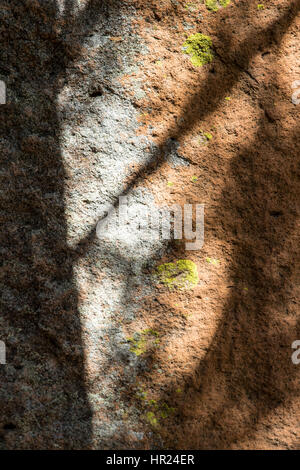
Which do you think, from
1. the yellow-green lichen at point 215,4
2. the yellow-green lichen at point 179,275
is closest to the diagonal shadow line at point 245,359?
the yellow-green lichen at point 179,275

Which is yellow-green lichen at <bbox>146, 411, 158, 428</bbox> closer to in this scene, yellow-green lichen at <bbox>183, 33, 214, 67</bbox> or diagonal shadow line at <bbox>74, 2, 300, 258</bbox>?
diagonal shadow line at <bbox>74, 2, 300, 258</bbox>

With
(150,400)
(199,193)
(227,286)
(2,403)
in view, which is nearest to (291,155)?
(199,193)

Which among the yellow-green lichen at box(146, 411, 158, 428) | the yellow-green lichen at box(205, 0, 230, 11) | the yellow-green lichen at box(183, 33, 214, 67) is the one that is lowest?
the yellow-green lichen at box(146, 411, 158, 428)

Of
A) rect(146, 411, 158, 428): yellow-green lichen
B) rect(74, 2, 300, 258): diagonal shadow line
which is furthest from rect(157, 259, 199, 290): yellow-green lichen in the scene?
rect(146, 411, 158, 428): yellow-green lichen

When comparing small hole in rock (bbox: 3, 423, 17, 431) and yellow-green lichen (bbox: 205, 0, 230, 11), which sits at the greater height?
yellow-green lichen (bbox: 205, 0, 230, 11)

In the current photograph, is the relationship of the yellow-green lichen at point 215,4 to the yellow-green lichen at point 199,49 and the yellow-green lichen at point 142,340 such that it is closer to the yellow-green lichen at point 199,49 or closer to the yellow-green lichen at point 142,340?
the yellow-green lichen at point 199,49

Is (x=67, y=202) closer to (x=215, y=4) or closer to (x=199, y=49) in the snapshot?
(x=199, y=49)
